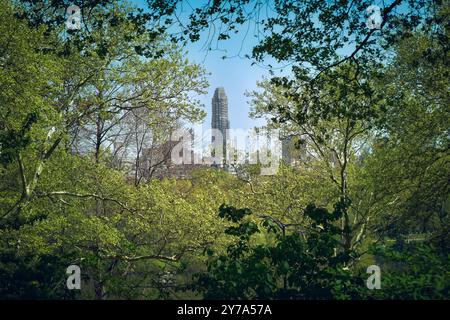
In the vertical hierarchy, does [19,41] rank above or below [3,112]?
above

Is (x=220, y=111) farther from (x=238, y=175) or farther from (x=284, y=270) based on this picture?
(x=284, y=270)

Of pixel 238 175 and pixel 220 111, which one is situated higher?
pixel 220 111

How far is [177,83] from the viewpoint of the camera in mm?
22656

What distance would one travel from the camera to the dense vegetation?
8.77 metres

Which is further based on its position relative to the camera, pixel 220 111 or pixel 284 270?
pixel 220 111

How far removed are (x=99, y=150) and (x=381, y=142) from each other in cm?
1555

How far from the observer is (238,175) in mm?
33188

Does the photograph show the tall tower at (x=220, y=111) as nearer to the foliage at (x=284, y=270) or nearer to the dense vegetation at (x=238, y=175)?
the dense vegetation at (x=238, y=175)

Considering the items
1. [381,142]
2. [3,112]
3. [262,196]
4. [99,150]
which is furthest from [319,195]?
[3,112]

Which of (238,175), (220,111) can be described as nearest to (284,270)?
(238,175)

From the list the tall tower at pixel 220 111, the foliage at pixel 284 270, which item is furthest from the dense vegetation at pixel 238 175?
the tall tower at pixel 220 111

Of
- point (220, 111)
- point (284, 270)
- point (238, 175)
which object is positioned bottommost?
point (284, 270)

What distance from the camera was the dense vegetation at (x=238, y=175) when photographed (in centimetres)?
877
